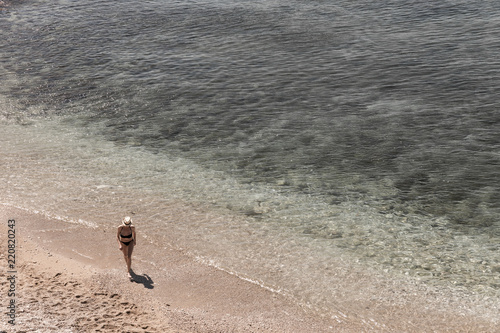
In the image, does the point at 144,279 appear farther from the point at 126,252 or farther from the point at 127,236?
the point at 127,236

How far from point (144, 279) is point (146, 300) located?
0.90m

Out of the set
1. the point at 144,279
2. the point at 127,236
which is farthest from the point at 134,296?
the point at 127,236

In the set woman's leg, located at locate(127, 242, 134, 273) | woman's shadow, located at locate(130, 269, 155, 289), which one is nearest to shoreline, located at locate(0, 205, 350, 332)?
woman's shadow, located at locate(130, 269, 155, 289)

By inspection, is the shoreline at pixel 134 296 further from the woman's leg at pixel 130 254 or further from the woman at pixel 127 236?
the woman at pixel 127 236

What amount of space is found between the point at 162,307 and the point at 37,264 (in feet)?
12.5

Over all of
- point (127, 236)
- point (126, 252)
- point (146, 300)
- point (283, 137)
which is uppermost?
point (127, 236)

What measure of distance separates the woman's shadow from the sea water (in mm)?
1781

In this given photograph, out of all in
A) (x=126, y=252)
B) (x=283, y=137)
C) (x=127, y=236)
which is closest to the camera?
(x=127, y=236)

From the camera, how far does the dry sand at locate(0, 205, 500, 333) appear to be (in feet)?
38.7

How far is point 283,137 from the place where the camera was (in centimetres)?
2197

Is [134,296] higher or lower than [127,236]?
lower

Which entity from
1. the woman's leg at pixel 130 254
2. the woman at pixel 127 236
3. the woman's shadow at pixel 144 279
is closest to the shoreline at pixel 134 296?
the woman's shadow at pixel 144 279

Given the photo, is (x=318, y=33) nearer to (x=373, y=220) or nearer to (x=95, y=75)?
(x=95, y=75)

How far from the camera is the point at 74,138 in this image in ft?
73.5
